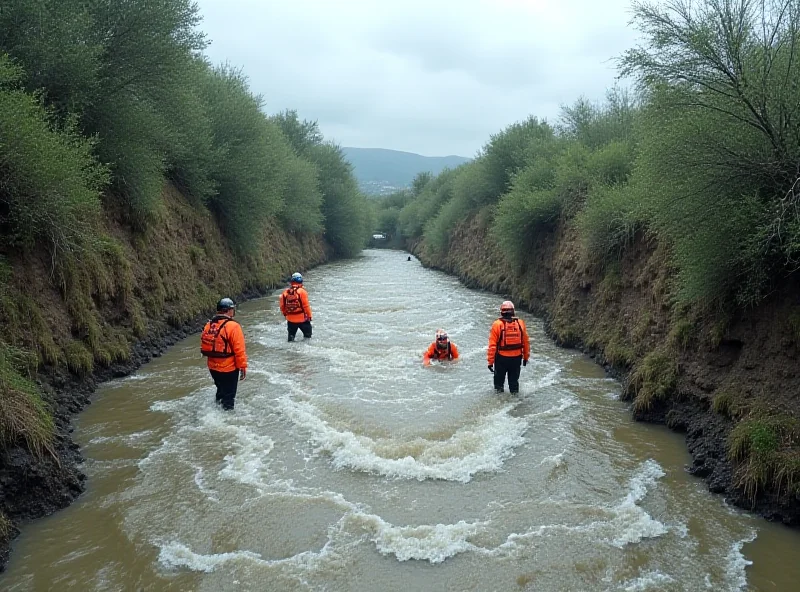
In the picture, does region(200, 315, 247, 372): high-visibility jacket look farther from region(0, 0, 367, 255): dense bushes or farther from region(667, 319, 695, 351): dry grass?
region(667, 319, 695, 351): dry grass

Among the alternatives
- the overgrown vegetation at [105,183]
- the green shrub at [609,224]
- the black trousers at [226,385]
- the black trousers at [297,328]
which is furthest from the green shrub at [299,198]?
the black trousers at [226,385]

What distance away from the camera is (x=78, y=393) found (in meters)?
9.82

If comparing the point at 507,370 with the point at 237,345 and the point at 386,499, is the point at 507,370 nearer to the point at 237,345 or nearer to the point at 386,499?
the point at 386,499

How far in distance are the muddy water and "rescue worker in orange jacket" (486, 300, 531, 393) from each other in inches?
19.1

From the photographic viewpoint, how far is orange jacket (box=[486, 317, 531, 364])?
10.8 metres

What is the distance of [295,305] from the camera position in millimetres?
15656

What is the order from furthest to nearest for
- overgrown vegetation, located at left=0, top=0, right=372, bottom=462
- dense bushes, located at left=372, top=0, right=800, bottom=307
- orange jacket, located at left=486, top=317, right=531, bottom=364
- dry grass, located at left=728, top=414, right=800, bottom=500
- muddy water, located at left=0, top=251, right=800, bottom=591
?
orange jacket, located at left=486, top=317, right=531, bottom=364 → overgrown vegetation, located at left=0, top=0, right=372, bottom=462 → dense bushes, located at left=372, top=0, right=800, bottom=307 → dry grass, located at left=728, top=414, right=800, bottom=500 → muddy water, located at left=0, top=251, right=800, bottom=591

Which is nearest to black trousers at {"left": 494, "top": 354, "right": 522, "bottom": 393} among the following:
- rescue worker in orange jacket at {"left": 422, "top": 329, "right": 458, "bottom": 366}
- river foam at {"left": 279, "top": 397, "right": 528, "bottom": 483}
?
river foam at {"left": 279, "top": 397, "right": 528, "bottom": 483}

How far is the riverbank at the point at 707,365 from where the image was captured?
653 centimetres

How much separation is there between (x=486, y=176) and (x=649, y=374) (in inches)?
1070

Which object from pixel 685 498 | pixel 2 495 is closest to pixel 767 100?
pixel 685 498

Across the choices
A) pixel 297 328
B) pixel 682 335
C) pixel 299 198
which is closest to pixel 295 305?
pixel 297 328

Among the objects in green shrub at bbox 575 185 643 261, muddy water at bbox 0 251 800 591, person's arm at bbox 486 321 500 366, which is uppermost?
green shrub at bbox 575 185 643 261

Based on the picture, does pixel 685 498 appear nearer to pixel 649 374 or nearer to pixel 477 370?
pixel 649 374
